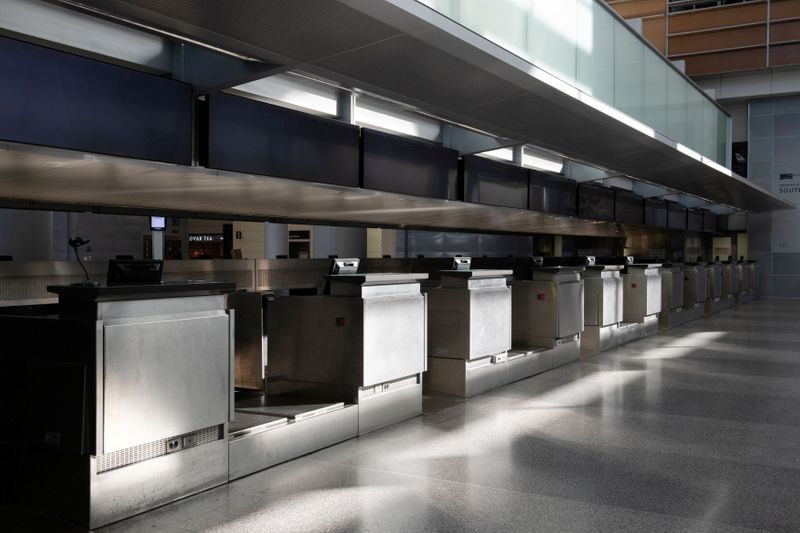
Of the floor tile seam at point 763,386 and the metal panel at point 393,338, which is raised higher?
the metal panel at point 393,338

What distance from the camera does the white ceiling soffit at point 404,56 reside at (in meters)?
4.12

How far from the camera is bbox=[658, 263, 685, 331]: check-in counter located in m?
15.9

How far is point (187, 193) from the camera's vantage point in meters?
6.89

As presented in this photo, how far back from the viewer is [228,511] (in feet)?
13.8

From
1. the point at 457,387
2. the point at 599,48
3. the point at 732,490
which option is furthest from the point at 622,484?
the point at 599,48

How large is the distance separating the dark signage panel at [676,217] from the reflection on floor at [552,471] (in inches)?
452

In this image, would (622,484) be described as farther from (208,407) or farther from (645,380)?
(645,380)

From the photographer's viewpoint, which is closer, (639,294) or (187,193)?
(187,193)

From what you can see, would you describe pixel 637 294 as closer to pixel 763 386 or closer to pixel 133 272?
pixel 763 386

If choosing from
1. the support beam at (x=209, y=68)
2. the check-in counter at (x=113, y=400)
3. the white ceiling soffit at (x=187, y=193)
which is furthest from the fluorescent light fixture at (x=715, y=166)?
the check-in counter at (x=113, y=400)

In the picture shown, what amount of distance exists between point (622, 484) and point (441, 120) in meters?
5.24

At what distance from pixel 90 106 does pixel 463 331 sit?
469 cm

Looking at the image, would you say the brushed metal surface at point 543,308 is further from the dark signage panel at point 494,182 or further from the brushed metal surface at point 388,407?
the brushed metal surface at point 388,407

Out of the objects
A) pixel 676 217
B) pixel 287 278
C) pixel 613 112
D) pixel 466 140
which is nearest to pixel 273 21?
pixel 466 140
